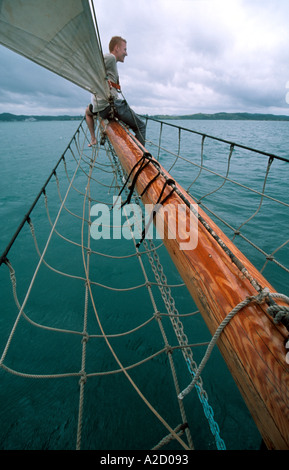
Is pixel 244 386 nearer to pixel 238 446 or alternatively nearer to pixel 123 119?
pixel 238 446

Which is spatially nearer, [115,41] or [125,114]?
[115,41]

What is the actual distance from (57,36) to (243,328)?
14.0ft

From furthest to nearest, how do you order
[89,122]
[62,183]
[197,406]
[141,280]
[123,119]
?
[62,183] → [89,122] → [123,119] → [141,280] → [197,406]

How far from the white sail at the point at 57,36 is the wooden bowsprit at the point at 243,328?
3.24m

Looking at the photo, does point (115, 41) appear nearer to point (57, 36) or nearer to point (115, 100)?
point (115, 100)

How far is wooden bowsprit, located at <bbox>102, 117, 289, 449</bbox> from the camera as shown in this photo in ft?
2.09

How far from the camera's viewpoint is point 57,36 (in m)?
2.93

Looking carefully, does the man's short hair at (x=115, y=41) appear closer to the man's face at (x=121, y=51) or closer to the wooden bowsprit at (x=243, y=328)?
the man's face at (x=121, y=51)

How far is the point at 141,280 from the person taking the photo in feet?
12.1

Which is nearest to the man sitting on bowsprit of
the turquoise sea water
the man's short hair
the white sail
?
the man's short hair

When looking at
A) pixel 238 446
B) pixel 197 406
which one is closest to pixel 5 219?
pixel 197 406

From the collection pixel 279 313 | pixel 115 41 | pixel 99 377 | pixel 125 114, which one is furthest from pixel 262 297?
pixel 115 41

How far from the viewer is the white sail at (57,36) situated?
246cm

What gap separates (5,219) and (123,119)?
4402 mm
